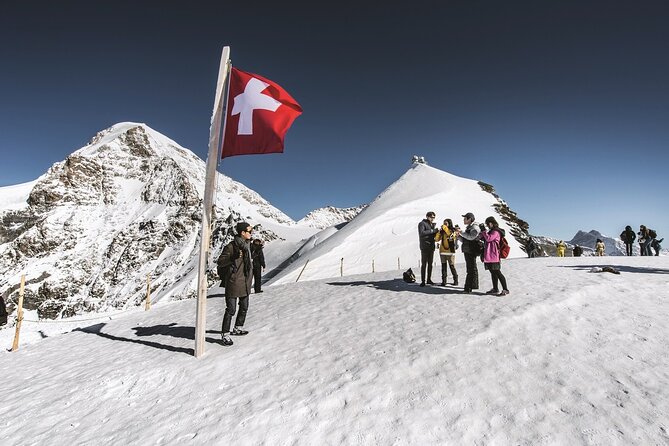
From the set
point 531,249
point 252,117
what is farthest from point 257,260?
point 531,249

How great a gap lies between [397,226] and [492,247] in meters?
30.6

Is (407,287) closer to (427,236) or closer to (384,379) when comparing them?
(427,236)

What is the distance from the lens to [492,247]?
27.3 ft

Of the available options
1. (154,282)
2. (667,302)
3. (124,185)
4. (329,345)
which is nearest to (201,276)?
(329,345)

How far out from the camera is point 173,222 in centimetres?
11188

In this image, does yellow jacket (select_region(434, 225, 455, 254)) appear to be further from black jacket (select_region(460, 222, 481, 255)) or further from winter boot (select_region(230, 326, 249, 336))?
Result: winter boot (select_region(230, 326, 249, 336))

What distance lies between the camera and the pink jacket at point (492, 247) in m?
8.29

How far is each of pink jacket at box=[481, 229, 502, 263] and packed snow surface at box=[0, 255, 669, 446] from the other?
0.97 metres

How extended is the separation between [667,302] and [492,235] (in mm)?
3982

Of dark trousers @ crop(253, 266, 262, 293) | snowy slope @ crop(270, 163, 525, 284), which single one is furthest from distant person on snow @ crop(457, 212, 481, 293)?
snowy slope @ crop(270, 163, 525, 284)

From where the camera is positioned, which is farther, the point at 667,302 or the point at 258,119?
the point at 667,302

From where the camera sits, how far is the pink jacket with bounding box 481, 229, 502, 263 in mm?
8289

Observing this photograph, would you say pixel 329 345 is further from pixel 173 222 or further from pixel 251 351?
pixel 173 222

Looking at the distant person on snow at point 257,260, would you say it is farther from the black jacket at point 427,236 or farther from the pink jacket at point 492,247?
the pink jacket at point 492,247
